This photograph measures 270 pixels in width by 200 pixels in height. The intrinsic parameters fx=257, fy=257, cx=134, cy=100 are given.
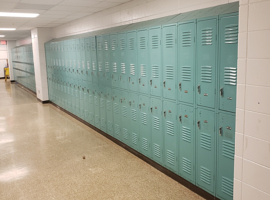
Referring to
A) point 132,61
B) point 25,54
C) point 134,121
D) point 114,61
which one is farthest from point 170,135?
point 25,54

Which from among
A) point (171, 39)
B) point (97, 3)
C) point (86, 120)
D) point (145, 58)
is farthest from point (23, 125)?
point (171, 39)

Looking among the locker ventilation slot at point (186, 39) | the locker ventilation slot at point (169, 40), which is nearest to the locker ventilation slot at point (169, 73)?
the locker ventilation slot at point (169, 40)

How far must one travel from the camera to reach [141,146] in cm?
459

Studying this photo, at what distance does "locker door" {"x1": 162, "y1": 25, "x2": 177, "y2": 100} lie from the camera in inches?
140

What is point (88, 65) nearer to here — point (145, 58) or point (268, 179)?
point (145, 58)

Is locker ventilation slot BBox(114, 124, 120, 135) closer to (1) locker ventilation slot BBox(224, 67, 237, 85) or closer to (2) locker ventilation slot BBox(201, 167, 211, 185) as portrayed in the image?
(2) locker ventilation slot BBox(201, 167, 211, 185)

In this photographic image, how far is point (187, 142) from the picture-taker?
3.54 m

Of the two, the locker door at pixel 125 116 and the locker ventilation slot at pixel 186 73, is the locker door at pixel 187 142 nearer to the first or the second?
the locker ventilation slot at pixel 186 73

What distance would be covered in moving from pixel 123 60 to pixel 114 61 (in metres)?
0.37

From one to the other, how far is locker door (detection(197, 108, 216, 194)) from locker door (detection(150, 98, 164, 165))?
2.64 ft

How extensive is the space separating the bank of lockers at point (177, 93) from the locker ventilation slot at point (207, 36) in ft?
0.04

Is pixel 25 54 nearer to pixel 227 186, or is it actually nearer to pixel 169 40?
pixel 169 40

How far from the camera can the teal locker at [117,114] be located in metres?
5.20

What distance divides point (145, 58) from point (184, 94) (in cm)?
107
